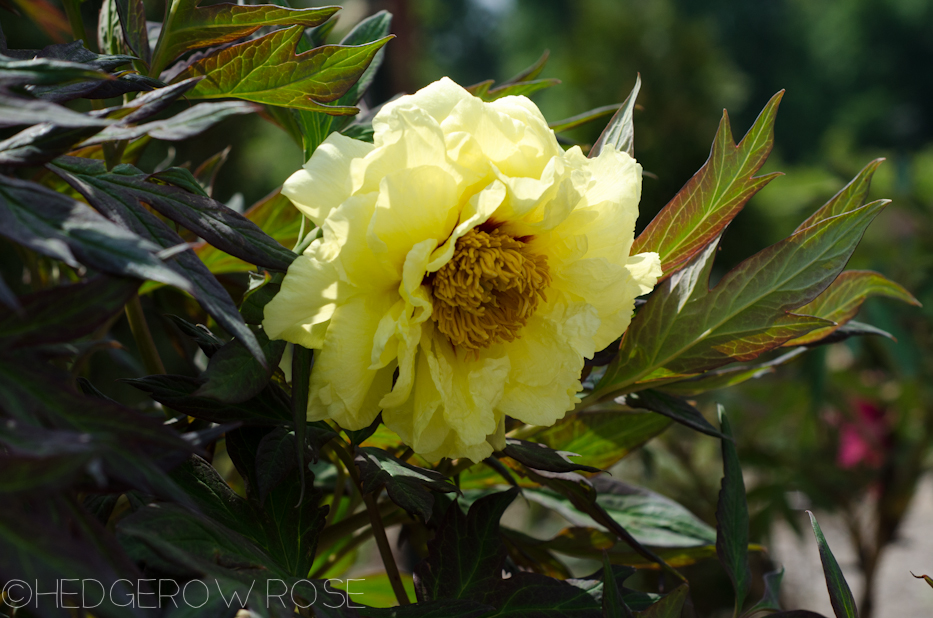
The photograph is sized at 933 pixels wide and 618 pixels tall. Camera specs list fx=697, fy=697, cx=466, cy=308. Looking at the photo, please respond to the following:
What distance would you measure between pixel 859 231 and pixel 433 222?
0.71 feet

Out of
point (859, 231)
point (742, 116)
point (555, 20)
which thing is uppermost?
point (859, 231)

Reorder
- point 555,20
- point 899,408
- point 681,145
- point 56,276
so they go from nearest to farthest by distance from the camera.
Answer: point 56,276 → point 899,408 → point 681,145 → point 555,20

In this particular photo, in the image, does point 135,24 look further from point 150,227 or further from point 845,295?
point 845,295

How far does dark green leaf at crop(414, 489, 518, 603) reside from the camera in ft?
1.18

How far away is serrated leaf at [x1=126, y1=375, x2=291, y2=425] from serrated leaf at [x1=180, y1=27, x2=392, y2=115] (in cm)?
15

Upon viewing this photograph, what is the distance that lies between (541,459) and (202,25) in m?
0.29

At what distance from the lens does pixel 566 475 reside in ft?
1.29

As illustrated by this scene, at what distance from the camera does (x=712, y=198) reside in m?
0.39

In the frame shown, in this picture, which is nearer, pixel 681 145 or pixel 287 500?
pixel 287 500

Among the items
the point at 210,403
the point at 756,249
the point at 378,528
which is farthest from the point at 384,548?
the point at 756,249

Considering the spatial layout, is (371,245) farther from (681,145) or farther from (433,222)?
(681,145)

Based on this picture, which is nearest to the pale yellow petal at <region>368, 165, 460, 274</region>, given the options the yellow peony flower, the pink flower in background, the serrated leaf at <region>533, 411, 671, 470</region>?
the yellow peony flower

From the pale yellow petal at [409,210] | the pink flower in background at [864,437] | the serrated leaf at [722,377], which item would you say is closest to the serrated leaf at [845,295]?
the serrated leaf at [722,377]

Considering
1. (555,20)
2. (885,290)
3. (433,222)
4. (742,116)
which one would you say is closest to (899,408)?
(885,290)
